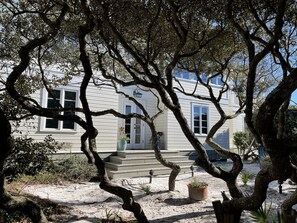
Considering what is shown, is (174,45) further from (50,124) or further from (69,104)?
(50,124)

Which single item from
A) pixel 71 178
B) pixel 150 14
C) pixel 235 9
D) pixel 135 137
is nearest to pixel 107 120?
pixel 135 137

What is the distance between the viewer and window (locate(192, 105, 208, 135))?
14242 mm

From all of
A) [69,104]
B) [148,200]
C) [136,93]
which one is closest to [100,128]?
[69,104]

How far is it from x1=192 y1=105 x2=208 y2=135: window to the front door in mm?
3187

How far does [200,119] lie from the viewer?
14.4 meters

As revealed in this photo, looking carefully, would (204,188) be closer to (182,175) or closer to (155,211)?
(155,211)

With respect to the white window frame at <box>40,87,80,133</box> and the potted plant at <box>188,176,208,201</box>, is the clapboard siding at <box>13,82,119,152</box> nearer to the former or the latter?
the white window frame at <box>40,87,80,133</box>

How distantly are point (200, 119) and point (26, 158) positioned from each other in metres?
9.70

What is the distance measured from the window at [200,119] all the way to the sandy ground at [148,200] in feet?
17.9

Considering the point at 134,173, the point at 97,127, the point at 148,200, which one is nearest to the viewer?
the point at 148,200

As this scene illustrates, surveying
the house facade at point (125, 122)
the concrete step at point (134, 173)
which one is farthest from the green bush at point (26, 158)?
the concrete step at point (134, 173)

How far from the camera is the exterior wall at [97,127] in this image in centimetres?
963

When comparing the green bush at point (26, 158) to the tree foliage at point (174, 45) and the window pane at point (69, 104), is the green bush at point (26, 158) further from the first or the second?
the tree foliage at point (174, 45)

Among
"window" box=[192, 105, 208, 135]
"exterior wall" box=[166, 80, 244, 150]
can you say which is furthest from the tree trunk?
"window" box=[192, 105, 208, 135]
